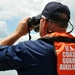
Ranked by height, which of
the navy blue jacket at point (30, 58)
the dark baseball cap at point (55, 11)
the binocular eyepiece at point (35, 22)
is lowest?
the navy blue jacket at point (30, 58)

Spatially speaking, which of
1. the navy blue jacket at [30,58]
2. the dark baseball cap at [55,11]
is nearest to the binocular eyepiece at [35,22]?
the dark baseball cap at [55,11]

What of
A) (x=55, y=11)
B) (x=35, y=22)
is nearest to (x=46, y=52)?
(x=55, y=11)

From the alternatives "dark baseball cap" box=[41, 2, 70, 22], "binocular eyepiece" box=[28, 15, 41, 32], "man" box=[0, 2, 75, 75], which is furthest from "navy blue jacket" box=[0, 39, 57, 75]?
"binocular eyepiece" box=[28, 15, 41, 32]

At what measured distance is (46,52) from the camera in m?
4.80

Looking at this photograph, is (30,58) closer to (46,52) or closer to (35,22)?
(46,52)

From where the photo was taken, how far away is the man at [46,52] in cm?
476

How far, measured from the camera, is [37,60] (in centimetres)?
478

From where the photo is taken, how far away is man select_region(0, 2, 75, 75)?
476 centimetres

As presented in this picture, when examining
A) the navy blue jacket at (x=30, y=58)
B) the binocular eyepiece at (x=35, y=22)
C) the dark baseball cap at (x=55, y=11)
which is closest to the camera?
the navy blue jacket at (x=30, y=58)

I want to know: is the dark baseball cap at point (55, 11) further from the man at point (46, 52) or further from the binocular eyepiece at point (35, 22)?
the binocular eyepiece at point (35, 22)

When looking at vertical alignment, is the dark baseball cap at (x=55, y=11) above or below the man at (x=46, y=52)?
above

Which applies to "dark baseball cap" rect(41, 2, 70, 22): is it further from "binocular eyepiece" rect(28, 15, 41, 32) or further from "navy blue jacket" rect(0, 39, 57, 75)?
"navy blue jacket" rect(0, 39, 57, 75)

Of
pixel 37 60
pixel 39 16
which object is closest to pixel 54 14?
pixel 39 16

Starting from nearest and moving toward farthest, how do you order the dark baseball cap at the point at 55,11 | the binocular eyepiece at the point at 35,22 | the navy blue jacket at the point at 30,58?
1. the navy blue jacket at the point at 30,58
2. the dark baseball cap at the point at 55,11
3. the binocular eyepiece at the point at 35,22
